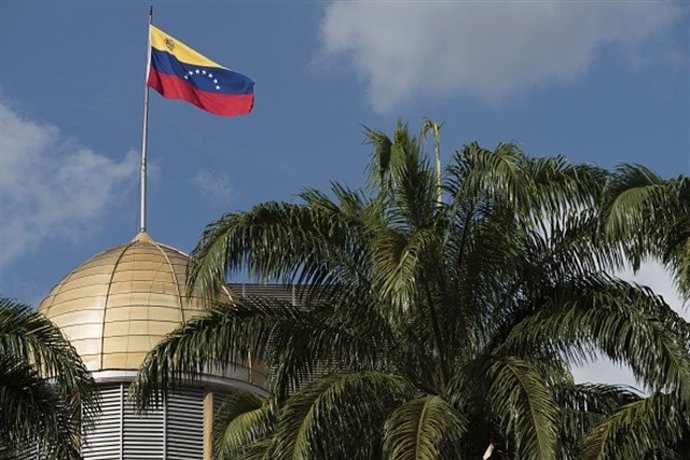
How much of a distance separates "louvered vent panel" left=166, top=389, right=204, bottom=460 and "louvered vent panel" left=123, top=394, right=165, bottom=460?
0.66ft

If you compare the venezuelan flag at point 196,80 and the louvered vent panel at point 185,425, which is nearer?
the louvered vent panel at point 185,425

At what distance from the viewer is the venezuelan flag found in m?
44.4

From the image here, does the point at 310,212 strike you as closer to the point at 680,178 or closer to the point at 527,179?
the point at 527,179

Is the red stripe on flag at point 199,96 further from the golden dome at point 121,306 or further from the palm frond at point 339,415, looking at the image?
the palm frond at point 339,415

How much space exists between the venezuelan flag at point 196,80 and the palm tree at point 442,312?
15.9m

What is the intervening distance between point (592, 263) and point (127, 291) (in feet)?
53.8

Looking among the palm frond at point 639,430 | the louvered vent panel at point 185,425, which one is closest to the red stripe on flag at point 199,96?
the louvered vent panel at point 185,425

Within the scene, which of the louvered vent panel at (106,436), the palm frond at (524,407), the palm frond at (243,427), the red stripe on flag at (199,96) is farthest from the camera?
the red stripe on flag at (199,96)

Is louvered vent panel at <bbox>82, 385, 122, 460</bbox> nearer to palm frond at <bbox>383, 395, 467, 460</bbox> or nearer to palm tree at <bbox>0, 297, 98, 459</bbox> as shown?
palm tree at <bbox>0, 297, 98, 459</bbox>

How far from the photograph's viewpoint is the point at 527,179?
1068 inches

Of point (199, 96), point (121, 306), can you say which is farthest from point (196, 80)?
point (121, 306)

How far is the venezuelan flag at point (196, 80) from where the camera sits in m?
44.4

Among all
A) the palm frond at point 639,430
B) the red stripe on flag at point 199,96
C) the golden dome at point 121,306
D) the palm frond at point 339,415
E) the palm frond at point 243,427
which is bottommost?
the palm frond at point 639,430

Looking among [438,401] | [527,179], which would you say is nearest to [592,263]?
[527,179]
